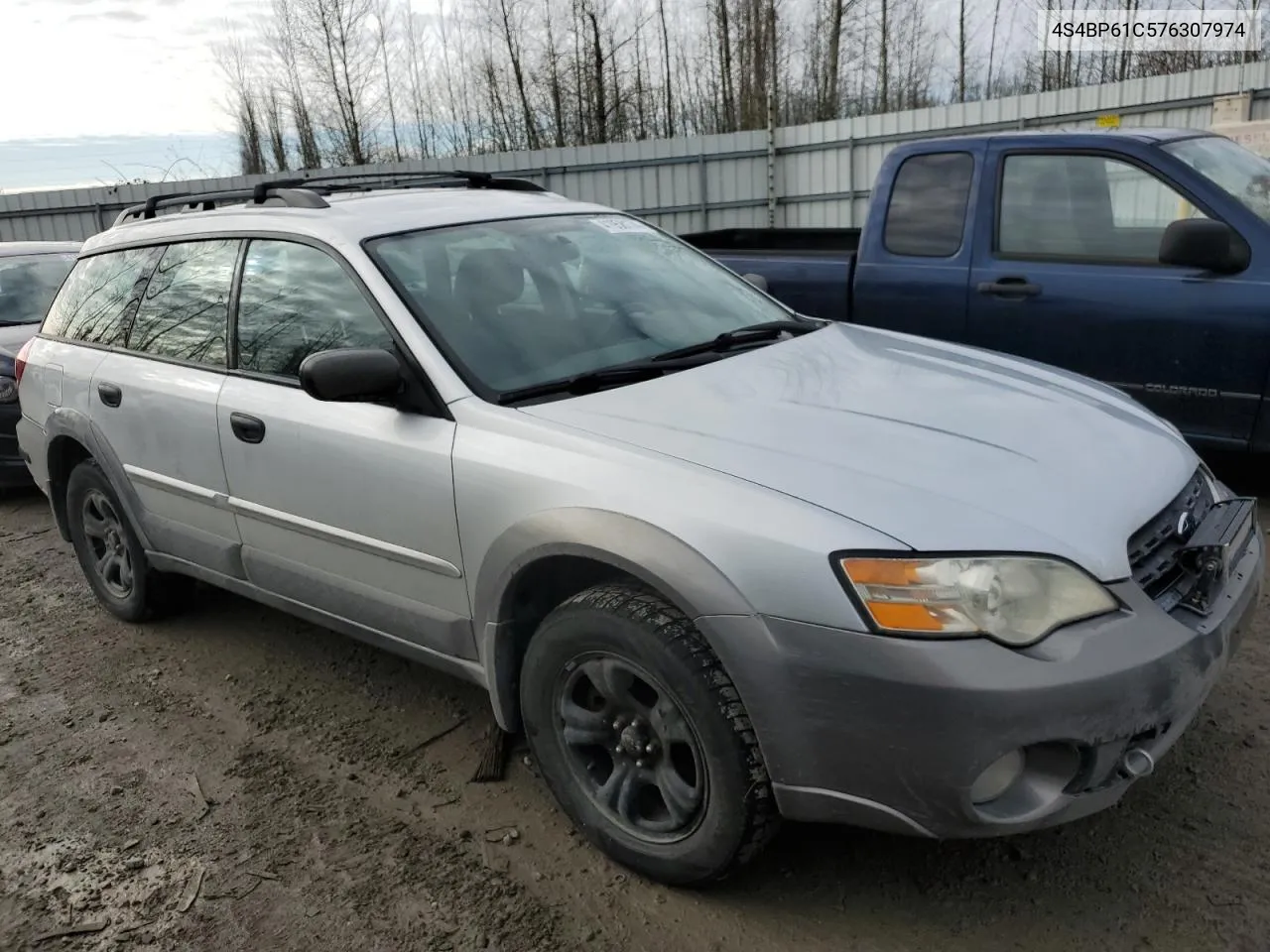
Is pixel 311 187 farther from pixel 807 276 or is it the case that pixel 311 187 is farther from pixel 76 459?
pixel 807 276

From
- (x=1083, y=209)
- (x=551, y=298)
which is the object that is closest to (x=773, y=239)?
(x=1083, y=209)

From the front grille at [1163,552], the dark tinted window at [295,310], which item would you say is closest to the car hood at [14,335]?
the dark tinted window at [295,310]

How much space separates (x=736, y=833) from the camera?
2.28 metres

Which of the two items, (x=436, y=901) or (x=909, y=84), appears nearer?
(x=436, y=901)

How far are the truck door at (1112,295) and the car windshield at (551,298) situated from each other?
195 cm

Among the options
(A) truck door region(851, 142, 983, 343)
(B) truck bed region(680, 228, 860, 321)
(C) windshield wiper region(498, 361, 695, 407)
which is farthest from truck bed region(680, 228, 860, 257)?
(C) windshield wiper region(498, 361, 695, 407)

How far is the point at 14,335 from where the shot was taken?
6.98 meters

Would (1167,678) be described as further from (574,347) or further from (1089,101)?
(1089,101)

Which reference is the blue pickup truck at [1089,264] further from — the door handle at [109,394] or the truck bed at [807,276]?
the door handle at [109,394]

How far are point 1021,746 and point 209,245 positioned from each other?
3.19 meters

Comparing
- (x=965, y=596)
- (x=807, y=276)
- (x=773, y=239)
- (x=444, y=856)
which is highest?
(x=773, y=239)

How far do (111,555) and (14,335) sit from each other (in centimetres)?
346

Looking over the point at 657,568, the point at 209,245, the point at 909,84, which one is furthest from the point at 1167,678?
the point at 909,84

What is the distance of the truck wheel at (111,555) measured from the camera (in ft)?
13.9
